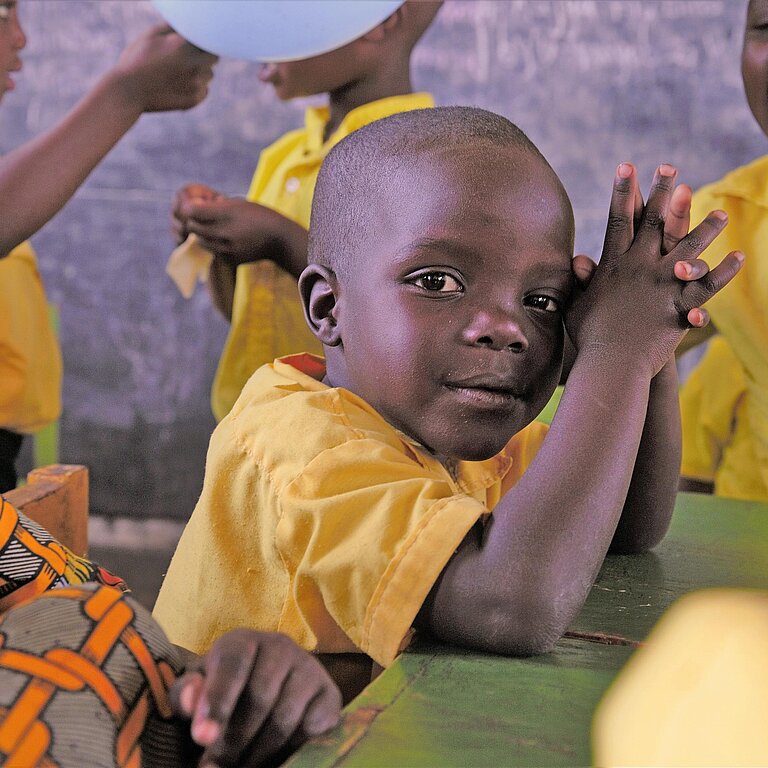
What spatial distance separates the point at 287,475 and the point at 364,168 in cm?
30

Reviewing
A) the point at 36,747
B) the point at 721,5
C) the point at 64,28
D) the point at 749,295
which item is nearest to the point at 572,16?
the point at 721,5

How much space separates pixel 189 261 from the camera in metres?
2.04

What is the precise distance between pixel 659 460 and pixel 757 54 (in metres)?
1.17

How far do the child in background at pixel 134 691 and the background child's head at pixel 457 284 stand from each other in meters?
0.31

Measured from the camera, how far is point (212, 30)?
1.73m

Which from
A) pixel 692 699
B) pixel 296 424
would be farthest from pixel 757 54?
pixel 692 699

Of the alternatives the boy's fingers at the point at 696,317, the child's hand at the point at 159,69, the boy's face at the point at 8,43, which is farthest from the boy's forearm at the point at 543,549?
the boy's face at the point at 8,43

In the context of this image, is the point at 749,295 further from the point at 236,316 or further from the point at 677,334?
the point at 677,334

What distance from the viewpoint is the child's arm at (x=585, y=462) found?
2.09 feet

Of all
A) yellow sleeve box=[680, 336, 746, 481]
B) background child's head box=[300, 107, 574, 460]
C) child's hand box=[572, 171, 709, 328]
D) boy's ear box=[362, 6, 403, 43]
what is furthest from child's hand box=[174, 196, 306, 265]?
child's hand box=[572, 171, 709, 328]

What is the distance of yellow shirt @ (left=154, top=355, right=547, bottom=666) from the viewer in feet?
2.12

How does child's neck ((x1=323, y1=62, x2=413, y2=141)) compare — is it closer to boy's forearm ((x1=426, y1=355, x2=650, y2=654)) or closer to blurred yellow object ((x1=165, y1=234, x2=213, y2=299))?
blurred yellow object ((x1=165, y1=234, x2=213, y2=299))

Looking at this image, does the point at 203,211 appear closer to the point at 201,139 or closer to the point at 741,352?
the point at 201,139

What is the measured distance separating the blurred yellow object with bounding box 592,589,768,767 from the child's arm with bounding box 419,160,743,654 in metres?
0.07
